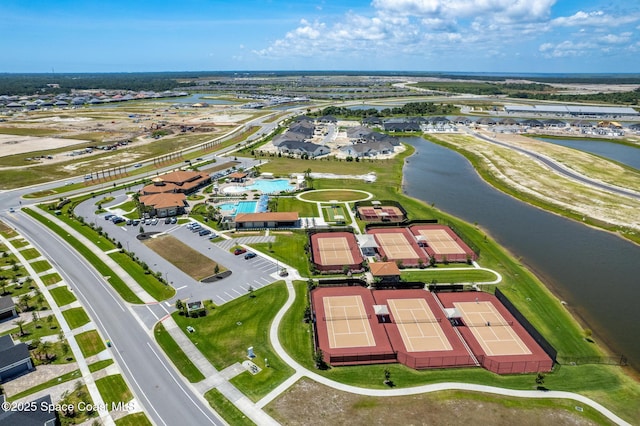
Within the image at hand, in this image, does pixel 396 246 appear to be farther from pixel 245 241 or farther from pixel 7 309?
pixel 7 309

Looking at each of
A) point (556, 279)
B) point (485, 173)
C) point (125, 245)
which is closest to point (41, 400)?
point (125, 245)

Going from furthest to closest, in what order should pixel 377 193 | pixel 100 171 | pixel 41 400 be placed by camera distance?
1. pixel 100 171
2. pixel 377 193
3. pixel 41 400

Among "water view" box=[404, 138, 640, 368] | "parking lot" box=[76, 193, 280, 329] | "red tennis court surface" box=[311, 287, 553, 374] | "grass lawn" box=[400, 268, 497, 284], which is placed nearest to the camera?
"red tennis court surface" box=[311, 287, 553, 374]

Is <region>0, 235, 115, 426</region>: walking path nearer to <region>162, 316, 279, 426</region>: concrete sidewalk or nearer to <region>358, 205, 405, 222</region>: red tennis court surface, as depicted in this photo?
<region>162, 316, 279, 426</region>: concrete sidewalk

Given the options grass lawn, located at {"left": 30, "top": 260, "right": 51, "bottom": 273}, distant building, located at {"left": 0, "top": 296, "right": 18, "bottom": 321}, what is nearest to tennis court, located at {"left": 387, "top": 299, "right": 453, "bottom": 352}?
distant building, located at {"left": 0, "top": 296, "right": 18, "bottom": 321}

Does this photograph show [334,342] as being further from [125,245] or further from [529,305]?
[125,245]

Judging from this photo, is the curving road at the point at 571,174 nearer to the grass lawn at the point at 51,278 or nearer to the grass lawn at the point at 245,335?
the grass lawn at the point at 245,335

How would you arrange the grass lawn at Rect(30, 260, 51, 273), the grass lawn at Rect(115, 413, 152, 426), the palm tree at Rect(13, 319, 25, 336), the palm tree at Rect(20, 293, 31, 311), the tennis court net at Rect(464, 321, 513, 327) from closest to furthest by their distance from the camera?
the grass lawn at Rect(115, 413, 152, 426), the palm tree at Rect(13, 319, 25, 336), the tennis court net at Rect(464, 321, 513, 327), the palm tree at Rect(20, 293, 31, 311), the grass lawn at Rect(30, 260, 51, 273)

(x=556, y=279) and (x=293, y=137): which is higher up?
(x=293, y=137)

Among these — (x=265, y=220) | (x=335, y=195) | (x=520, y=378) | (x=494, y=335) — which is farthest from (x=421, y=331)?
(x=335, y=195)
